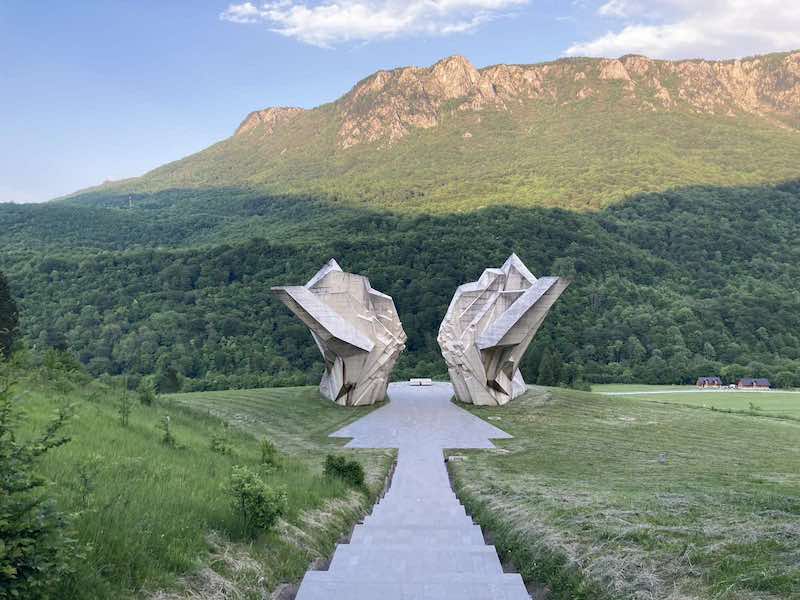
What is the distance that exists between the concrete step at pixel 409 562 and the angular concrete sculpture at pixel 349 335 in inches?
734

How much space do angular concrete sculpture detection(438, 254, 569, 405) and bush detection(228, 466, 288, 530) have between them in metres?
19.2

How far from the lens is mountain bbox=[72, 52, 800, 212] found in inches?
3366

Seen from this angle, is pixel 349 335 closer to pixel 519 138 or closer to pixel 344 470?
pixel 344 470

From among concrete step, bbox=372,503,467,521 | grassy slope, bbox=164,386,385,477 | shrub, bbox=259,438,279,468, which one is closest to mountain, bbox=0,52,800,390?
grassy slope, bbox=164,386,385,477

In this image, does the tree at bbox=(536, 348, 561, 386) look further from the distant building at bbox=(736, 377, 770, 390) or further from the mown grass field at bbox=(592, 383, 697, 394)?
the distant building at bbox=(736, 377, 770, 390)

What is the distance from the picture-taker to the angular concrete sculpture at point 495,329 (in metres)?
24.5

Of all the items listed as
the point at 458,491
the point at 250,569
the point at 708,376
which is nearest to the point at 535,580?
the point at 250,569

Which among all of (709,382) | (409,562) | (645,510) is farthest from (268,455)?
(709,382)

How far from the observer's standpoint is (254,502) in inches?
227

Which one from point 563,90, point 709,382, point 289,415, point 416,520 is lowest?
point 709,382

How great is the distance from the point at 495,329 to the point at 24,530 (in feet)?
74.2

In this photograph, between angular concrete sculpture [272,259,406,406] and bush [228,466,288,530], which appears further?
angular concrete sculpture [272,259,406,406]

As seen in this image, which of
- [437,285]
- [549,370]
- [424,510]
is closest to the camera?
[424,510]

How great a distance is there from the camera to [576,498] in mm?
8516
